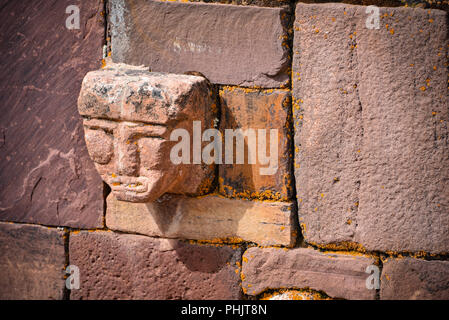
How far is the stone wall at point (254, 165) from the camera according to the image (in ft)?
6.84

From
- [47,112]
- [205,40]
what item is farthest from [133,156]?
[47,112]

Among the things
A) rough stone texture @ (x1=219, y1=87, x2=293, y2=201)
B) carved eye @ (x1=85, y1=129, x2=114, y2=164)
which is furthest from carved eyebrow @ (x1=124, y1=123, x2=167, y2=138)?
rough stone texture @ (x1=219, y1=87, x2=293, y2=201)

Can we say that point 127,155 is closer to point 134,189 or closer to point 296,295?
point 134,189

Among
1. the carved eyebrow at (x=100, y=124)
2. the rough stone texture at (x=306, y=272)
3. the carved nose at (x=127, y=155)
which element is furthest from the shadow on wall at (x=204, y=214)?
the carved eyebrow at (x=100, y=124)

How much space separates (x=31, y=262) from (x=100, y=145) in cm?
102

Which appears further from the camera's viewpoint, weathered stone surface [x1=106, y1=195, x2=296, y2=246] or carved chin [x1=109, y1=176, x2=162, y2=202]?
weathered stone surface [x1=106, y1=195, x2=296, y2=246]

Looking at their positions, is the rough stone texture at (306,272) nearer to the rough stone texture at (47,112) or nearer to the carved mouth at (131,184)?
the carved mouth at (131,184)

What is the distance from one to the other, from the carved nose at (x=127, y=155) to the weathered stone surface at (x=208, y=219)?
0.41 meters

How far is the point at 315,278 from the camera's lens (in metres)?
2.29

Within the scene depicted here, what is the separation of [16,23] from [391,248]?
2204 millimetres

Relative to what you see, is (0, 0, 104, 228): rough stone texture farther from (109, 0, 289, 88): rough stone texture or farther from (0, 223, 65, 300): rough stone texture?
(109, 0, 289, 88): rough stone texture

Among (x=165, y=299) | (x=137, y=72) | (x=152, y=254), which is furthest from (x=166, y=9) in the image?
(x=165, y=299)

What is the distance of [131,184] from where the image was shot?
2096 millimetres

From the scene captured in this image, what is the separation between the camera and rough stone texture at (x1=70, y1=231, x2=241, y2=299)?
7.97 ft
